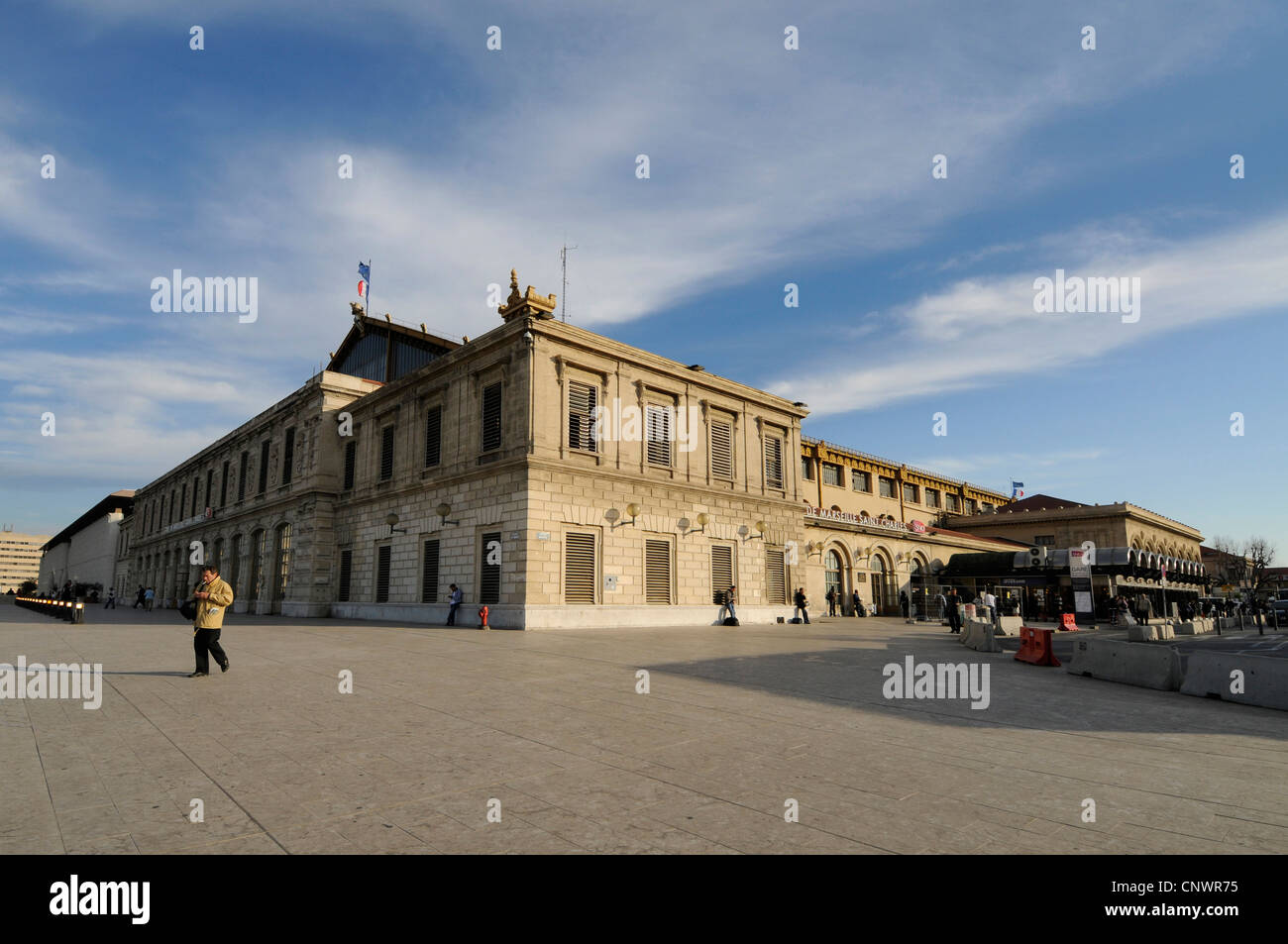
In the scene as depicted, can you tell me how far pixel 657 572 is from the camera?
2688 centimetres

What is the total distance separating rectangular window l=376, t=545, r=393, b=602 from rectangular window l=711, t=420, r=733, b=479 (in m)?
14.5

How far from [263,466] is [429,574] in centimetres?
1973

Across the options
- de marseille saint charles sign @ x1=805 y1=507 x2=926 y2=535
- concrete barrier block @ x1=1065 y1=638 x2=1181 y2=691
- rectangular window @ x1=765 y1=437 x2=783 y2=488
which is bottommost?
concrete barrier block @ x1=1065 y1=638 x2=1181 y2=691

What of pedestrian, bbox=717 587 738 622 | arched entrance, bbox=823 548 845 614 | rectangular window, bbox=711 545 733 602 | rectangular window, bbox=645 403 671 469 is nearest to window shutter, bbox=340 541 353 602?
rectangular window, bbox=645 403 671 469

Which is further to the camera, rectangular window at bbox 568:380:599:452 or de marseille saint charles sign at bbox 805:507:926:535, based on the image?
de marseille saint charles sign at bbox 805:507:926:535

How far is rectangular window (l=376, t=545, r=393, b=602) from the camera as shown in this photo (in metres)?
29.6

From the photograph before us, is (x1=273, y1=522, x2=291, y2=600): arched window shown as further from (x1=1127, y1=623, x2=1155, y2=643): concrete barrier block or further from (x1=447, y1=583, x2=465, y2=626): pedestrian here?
(x1=1127, y1=623, x2=1155, y2=643): concrete barrier block

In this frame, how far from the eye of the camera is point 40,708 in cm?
796

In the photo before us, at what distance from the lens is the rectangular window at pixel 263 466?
40.2 m

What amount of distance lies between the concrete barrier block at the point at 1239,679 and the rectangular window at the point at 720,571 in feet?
60.3

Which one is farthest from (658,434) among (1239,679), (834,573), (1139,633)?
(1239,679)
